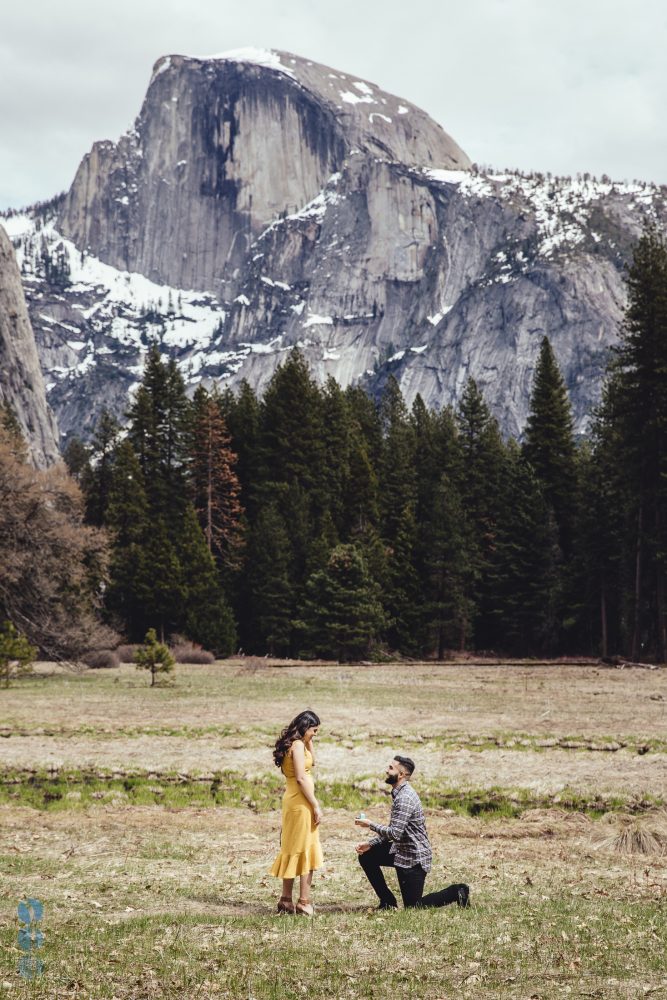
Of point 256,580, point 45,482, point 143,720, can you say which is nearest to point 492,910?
point 143,720

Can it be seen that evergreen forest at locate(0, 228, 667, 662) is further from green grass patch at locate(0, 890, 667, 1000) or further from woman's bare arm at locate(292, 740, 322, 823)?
green grass patch at locate(0, 890, 667, 1000)

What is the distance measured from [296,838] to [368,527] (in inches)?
2399

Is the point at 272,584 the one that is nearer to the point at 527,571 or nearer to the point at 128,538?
the point at 128,538

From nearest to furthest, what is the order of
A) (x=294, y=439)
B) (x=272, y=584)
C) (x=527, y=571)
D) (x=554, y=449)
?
1. (x=272, y=584)
2. (x=527, y=571)
3. (x=554, y=449)
4. (x=294, y=439)

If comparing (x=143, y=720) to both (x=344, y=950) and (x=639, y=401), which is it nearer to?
(x=344, y=950)

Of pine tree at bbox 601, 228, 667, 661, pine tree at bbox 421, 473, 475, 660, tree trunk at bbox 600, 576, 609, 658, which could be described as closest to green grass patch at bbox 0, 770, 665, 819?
pine tree at bbox 601, 228, 667, 661

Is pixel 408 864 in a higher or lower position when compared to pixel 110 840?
higher

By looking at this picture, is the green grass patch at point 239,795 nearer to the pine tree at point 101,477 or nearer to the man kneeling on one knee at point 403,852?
the man kneeling on one knee at point 403,852

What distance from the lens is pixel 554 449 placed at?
72.1m

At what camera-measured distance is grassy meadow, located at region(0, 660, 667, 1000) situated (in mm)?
8211

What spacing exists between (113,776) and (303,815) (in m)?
10.4

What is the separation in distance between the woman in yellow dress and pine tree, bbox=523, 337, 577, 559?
6080 centimetres

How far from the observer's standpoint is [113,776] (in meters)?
20.2

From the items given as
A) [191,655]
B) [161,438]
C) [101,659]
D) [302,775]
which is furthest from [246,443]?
[302,775]
